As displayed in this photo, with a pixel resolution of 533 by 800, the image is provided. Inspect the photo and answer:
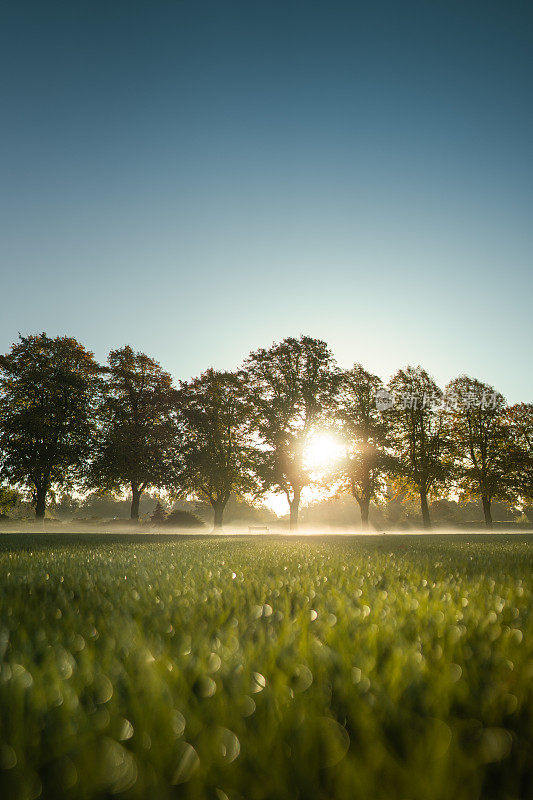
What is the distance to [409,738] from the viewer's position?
1075 mm

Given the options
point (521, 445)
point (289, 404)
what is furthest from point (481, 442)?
point (289, 404)

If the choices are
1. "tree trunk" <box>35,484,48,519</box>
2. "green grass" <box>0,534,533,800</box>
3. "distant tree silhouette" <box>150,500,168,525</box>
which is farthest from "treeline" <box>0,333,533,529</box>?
"green grass" <box>0,534,533,800</box>

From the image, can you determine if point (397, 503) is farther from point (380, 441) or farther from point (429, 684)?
point (429, 684)

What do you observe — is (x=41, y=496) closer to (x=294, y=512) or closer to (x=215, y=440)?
(x=215, y=440)

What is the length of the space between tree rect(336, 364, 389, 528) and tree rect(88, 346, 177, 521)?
16.2 metres

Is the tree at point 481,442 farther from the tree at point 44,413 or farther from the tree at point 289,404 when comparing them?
the tree at point 44,413

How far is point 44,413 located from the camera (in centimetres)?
3544

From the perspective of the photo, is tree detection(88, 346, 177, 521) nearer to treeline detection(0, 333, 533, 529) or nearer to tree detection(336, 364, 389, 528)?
treeline detection(0, 333, 533, 529)

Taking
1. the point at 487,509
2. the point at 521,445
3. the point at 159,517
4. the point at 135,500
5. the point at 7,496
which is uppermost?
the point at 521,445

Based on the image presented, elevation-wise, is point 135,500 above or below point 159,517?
above

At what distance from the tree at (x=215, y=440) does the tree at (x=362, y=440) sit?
367 inches

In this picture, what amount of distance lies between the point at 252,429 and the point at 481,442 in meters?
21.1

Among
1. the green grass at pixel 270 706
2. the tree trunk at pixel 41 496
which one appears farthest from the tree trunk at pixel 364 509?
the green grass at pixel 270 706

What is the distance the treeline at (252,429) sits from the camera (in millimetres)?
36344
